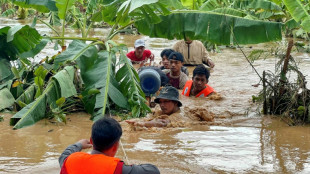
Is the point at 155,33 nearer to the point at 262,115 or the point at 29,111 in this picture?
the point at 262,115

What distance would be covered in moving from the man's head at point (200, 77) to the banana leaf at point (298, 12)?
8.65 ft

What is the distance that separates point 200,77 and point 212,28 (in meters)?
1.46

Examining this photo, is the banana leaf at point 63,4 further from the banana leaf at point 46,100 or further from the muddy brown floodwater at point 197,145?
the muddy brown floodwater at point 197,145

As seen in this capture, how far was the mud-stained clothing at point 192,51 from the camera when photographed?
13.3 meters

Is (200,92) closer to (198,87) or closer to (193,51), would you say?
(198,87)

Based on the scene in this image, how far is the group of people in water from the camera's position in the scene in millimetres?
3578

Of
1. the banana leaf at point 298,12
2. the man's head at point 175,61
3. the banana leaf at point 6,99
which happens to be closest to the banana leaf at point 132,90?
Result: the banana leaf at point 6,99

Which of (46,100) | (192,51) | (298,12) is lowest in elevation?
(46,100)

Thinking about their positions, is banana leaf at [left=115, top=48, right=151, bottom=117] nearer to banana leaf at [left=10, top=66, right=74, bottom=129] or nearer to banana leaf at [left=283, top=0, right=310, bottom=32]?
banana leaf at [left=10, top=66, right=74, bottom=129]

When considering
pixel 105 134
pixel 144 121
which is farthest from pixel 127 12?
pixel 105 134

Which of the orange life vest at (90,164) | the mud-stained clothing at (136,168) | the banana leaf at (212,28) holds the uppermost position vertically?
the banana leaf at (212,28)

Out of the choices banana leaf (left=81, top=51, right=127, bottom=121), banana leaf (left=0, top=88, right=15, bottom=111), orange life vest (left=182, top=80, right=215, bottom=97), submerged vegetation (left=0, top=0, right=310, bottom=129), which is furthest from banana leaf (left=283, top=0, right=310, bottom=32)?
banana leaf (left=0, top=88, right=15, bottom=111)

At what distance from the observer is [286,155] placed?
659 centimetres

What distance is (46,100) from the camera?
7.41m
